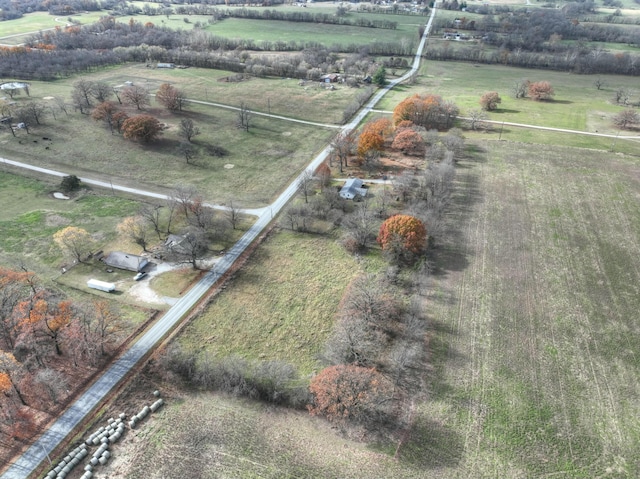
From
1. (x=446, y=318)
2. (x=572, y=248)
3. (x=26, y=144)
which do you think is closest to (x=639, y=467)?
(x=446, y=318)

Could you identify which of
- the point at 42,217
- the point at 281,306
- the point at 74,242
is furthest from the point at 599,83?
the point at 42,217

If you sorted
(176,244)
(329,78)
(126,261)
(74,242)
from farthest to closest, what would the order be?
(329,78) → (176,244) → (126,261) → (74,242)

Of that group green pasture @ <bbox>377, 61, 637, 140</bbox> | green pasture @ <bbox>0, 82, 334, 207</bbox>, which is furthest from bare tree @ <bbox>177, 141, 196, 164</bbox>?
green pasture @ <bbox>377, 61, 637, 140</bbox>

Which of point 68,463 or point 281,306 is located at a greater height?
point 281,306

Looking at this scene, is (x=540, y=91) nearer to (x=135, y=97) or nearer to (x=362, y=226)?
(x=362, y=226)

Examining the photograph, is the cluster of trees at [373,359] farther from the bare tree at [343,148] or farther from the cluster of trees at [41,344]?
the bare tree at [343,148]

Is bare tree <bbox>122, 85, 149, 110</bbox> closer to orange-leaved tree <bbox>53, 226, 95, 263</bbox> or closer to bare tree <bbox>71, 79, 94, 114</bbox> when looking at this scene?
bare tree <bbox>71, 79, 94, 114</bbox>

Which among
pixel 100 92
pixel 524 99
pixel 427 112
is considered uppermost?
pixel 100 92
